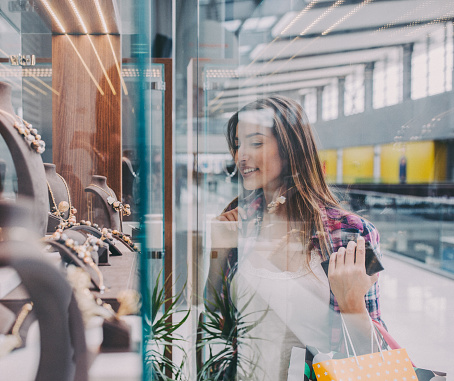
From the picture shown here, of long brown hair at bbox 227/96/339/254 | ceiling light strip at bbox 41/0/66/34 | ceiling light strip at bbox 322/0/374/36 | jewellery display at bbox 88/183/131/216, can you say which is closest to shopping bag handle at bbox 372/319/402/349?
long brown hair at bbox 227/96/339/254

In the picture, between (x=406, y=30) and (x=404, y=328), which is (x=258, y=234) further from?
(x=406, y=30)

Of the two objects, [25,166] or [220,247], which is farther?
[220,247]

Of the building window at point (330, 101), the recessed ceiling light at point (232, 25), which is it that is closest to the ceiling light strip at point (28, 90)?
the building window at point (330, 101)

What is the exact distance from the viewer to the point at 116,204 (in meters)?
0.85

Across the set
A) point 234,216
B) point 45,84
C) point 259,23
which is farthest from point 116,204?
point 259,23

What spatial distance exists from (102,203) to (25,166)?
18 centimetres

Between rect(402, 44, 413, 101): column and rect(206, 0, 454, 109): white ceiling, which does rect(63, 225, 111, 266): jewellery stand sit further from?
rect(402, 44, 413, 101): column

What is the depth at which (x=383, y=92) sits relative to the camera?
1.28 metres

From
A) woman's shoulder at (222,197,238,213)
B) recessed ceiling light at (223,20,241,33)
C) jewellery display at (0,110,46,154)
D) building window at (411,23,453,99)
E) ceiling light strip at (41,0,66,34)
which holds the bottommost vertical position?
woman's shoulder at (222,197,238,213)

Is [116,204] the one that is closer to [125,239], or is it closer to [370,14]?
[125,239]

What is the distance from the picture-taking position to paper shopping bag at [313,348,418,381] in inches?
43.7

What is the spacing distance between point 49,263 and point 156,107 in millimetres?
1425

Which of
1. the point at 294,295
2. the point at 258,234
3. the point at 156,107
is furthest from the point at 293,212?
the point at 156,107

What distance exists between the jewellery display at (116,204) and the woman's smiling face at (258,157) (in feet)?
2.13
